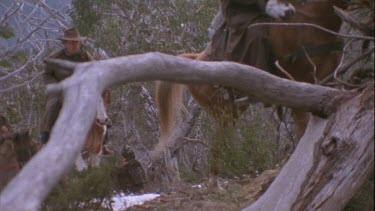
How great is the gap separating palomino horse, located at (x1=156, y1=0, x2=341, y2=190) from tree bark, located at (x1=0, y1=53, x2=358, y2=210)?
184cm

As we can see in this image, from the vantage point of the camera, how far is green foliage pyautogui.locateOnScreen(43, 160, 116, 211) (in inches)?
253

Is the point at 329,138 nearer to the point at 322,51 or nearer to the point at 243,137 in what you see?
the point at 322,51

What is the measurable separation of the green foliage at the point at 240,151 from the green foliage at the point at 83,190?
153 cm

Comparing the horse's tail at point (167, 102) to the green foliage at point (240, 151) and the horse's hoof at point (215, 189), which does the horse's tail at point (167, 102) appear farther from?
the horse's hoof at point (215, 189)

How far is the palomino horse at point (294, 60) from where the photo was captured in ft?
24.9

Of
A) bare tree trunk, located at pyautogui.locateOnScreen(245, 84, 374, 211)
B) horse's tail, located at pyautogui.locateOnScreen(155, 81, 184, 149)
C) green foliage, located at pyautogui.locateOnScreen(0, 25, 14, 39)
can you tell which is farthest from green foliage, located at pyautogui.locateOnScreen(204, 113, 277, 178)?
bare tree trunk, located at pyautogui.locateOnScreen(245, 84, 374, 211)

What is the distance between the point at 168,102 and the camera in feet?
29.0

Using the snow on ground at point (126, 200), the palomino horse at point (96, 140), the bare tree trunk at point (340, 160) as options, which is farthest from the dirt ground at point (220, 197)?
the bare tree trunk at point (340, 160)

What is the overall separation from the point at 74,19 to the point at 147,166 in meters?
2.98

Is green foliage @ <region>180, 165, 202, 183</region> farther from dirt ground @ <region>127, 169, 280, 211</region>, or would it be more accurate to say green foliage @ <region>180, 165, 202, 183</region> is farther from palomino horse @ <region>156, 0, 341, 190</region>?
palomino horse @ <region>156, 0, 341, 190</region>

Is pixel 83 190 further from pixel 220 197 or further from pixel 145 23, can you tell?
pixel 145 23

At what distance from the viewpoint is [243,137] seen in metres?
8.27

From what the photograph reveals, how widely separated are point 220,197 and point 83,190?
6.63ft

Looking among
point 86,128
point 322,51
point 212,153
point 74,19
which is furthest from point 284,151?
point 86,128
